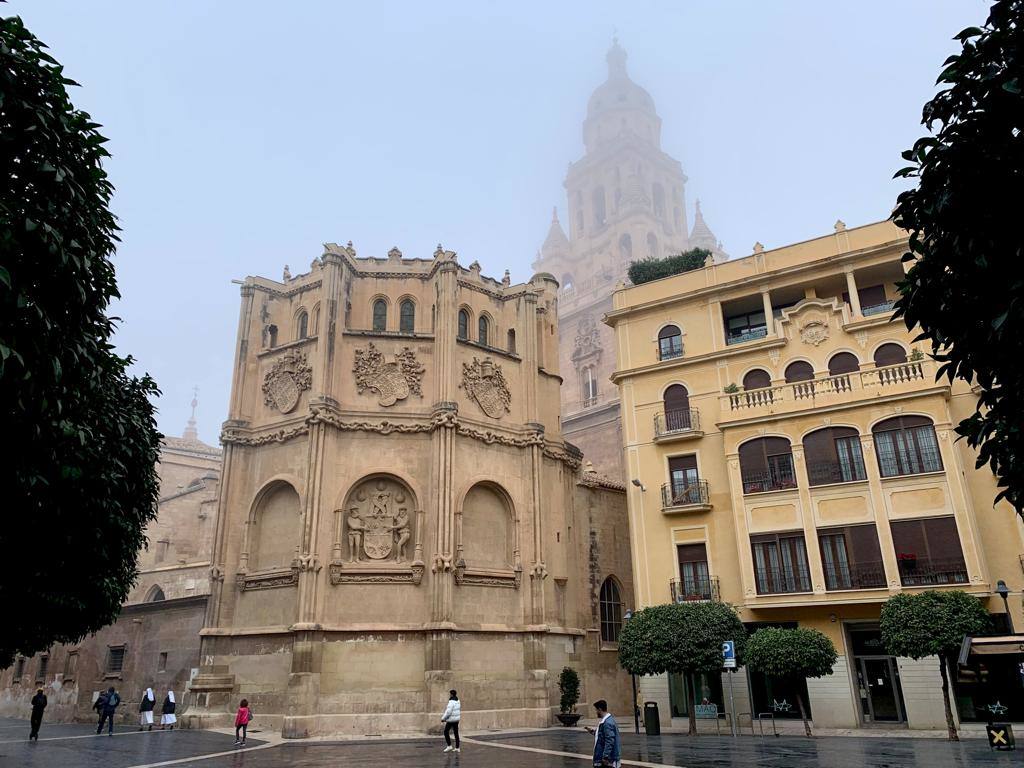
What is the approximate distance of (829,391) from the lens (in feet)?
94.5

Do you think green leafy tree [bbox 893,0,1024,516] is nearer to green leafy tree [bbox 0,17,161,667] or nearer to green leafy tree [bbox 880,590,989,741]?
green leafy tree [bbox 0,17,161,667]

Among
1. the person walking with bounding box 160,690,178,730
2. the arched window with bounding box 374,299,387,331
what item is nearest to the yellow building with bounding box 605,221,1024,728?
the arched window with bounding box 374,299,387,331

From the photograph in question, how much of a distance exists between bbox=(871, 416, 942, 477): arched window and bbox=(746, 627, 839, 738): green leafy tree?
659 cm

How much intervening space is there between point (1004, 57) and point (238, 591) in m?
30.3

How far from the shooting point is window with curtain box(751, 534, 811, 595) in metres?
27.0

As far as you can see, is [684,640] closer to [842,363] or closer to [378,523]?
[378,523]

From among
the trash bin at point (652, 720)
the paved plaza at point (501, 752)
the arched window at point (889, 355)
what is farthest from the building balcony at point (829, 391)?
the paved plaza at point (501, 752)

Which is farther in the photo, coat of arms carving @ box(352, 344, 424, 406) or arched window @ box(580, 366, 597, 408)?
arched window @ box(580, 366, 597, 408)

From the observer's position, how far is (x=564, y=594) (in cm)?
3375

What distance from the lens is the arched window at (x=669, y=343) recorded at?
3347 cm

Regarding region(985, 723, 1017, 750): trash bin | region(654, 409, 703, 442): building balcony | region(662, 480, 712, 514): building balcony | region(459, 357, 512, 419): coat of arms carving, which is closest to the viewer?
region(985, 723, 1017, 750): trash bin

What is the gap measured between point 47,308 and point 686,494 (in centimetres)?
2532

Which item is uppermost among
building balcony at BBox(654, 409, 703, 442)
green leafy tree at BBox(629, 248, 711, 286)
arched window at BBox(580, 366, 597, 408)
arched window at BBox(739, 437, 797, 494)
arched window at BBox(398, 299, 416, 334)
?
arched window at BBox(580, 366, 597, 408)

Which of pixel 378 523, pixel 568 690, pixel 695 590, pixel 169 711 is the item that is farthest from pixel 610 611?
pixel 169 711
